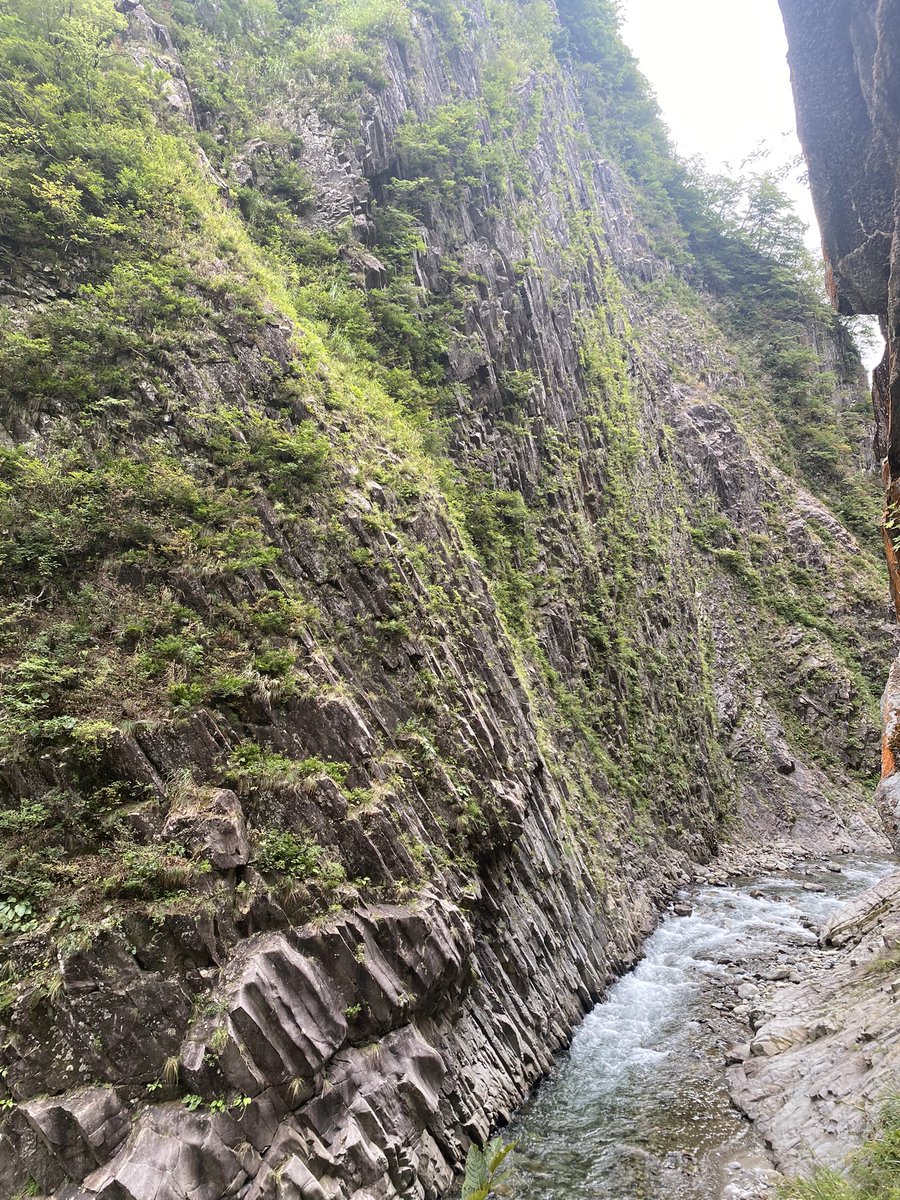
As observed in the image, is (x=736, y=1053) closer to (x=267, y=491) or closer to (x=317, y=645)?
(x=317, y=645)

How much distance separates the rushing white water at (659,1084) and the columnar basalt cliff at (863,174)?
213 inches

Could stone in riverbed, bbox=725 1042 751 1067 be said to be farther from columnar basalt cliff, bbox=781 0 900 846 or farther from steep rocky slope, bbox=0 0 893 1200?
columnar basalt cliff, bbox=781 0 900 846

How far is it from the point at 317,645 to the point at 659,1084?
9.57m

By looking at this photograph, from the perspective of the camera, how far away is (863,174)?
439 inches

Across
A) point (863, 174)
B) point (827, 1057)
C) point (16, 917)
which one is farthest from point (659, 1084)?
point (863, 174)

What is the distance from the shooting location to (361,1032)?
8273 millimetres

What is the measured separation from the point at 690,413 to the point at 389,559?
29.2 meters

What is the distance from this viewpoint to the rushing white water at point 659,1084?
866 cm

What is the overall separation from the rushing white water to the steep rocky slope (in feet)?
2.50

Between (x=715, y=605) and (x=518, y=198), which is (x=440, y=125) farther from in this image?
(x=715, y=605)

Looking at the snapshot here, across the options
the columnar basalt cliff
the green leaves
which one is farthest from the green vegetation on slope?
the columnar basalt cliff

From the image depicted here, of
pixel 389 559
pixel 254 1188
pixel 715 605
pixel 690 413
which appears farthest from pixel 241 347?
pixel 690 413

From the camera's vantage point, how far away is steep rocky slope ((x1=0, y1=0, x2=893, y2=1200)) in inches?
277

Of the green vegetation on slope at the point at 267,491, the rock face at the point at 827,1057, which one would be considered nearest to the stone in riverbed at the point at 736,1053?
the rock face at the point at 827,1057
